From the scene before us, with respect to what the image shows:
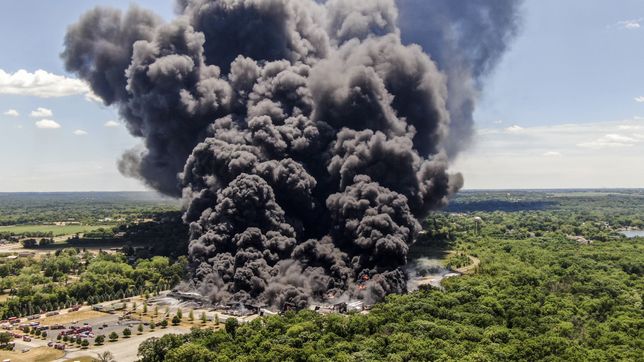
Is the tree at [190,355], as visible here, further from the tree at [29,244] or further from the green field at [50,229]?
the green field at [50,229]

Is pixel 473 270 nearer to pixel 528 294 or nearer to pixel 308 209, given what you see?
pixel 528 294

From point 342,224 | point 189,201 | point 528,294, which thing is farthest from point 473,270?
point 189,201

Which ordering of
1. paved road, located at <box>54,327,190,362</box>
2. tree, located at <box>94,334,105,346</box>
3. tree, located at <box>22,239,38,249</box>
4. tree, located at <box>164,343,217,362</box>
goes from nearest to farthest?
tree, located at <box>164,343,217,362</box>
paved road, located at <box>54,327,190,362</box>
tree, located at <box>94,334,105,346</box>
tree, located at <box>22,239,38,249</box>

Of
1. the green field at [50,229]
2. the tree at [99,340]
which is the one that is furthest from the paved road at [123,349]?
the green field at [50,229]

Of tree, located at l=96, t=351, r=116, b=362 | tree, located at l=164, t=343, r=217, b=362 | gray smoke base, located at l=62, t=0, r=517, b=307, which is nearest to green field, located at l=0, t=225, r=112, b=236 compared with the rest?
gray smoke base, located at l=62, t=0, r=517, b=307

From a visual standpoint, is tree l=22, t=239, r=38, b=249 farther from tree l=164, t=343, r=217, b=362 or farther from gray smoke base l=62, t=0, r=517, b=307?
tree l=164, t=343, r=217, b=362

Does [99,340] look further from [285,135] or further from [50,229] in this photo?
[50,229]

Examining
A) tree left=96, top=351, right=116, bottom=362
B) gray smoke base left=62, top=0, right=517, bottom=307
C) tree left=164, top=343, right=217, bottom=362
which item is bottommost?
tree left=96, top=351, right=116, bottom=362
